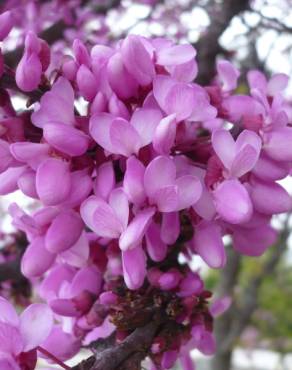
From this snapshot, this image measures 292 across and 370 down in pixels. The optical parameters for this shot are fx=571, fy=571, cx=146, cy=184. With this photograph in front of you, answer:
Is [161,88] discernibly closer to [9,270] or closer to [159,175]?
[159,175]

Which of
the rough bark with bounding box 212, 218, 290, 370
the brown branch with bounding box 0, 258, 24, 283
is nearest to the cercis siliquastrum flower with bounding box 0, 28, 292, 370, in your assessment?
the brown branch with bounding box 0, 258, 24, 283

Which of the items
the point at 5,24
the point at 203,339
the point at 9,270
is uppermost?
the point at 5,24

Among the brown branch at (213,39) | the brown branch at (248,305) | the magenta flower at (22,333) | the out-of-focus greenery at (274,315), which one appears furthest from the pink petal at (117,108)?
the out-of-focus greenery at (274,315)

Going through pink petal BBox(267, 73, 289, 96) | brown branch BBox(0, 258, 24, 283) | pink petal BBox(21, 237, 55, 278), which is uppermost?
pink petal BBox(267, 73, 289, 96)

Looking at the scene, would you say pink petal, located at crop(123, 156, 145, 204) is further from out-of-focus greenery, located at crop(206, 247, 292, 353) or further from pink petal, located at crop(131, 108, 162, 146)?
out-of-focus greenery, located at crop(206, 247, 292, 353)

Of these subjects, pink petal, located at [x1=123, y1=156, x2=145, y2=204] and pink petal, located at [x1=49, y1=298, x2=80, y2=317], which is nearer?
pink petal, located at [x1=123, y1=156, x2=145, y2=204]

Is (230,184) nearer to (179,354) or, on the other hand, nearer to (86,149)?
(86,149)

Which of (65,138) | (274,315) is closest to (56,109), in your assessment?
(65,138)

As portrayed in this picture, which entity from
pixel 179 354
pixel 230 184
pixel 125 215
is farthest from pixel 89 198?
→ pixel 179 354
